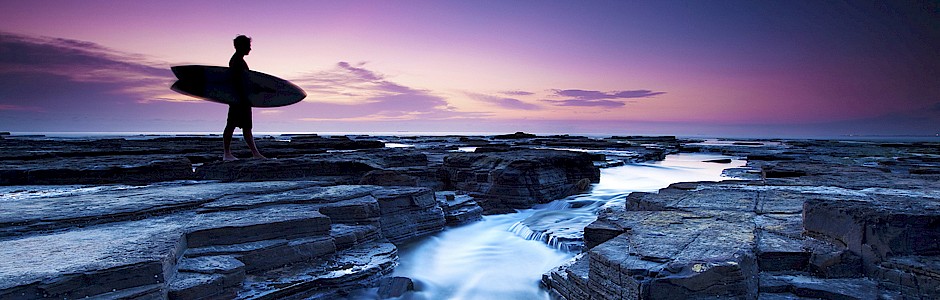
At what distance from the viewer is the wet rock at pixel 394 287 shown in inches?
183

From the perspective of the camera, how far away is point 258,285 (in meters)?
3.87

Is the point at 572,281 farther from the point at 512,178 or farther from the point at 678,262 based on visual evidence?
the point at 512,178

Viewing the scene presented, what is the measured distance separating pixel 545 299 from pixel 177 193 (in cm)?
508

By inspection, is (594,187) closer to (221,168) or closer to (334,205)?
(334,205)

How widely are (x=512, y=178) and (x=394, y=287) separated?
5523mm

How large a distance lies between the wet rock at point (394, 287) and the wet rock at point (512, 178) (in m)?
4.22

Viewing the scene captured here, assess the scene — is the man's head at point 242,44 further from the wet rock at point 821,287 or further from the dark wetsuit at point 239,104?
the wet rock at point 821,287

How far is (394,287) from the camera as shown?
479cm

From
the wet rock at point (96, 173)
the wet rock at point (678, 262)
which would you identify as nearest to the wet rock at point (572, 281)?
the wet rock at point (678, 262)

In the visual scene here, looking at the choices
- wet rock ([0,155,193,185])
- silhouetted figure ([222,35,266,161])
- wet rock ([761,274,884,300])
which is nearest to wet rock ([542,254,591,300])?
wet rock ([761,274,884,300])

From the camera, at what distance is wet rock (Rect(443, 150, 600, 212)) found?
9.80 m

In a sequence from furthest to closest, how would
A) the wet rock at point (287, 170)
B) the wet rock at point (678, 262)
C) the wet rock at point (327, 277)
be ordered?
1. the wet rock at point (287, 170)
2. the wet rock at point (327, 277)
3. the wet rock at point (678, 262)

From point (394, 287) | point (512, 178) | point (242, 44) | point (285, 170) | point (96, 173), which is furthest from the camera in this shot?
point (512, 178)

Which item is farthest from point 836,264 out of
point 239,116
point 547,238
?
point 239,116
